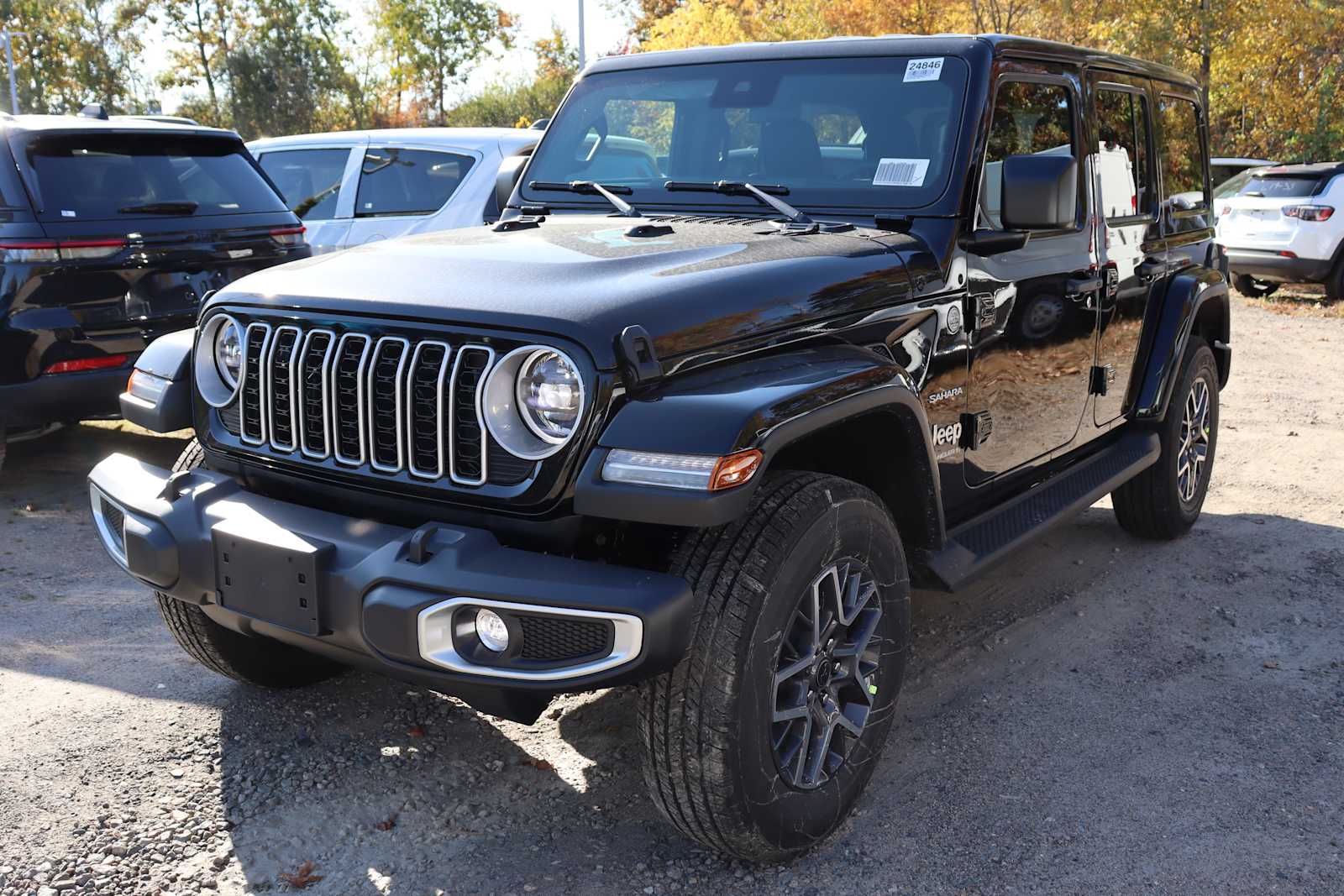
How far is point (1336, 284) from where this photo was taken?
13766mm

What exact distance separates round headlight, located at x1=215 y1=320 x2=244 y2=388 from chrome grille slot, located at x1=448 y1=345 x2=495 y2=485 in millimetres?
809

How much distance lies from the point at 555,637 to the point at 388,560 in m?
0.38

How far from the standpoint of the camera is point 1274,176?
1388cm

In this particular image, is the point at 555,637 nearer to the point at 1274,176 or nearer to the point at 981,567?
the point at 981,567

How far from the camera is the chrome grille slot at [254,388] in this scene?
9.43 feet

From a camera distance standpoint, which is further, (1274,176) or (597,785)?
(1274,176)

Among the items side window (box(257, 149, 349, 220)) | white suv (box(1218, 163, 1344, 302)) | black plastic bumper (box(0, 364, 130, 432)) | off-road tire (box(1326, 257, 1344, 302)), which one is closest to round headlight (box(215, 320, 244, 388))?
black plastic bumper (box(0, 364, 130, 432))

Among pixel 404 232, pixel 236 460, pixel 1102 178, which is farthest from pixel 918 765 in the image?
pixel 404 232

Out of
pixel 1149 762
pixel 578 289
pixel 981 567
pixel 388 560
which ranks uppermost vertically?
pixel 578 289

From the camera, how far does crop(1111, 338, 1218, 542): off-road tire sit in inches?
201

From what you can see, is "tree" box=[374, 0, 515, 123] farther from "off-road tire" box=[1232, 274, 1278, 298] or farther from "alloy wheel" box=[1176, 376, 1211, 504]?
"alloy wheel" box=[1176, 376, 1211, 504]

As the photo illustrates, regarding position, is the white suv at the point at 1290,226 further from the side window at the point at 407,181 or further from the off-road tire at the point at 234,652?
the off-road tire at the point at 234,652

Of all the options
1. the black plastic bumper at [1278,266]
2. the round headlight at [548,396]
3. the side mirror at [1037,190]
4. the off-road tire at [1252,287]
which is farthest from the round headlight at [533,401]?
the off-road tire at [1252,287]

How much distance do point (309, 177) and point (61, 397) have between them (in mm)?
3358
